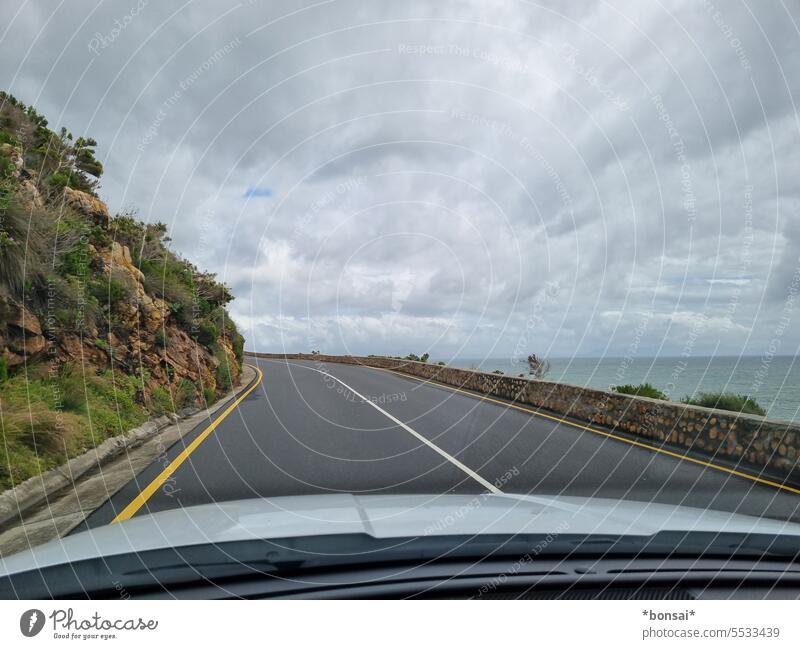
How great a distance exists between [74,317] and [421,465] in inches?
Result: 295

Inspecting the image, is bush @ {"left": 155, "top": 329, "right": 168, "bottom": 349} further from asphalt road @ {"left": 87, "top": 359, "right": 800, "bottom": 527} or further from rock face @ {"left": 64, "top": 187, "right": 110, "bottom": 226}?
rock face @ {"left": 64, "top": 187, "right": 110, "bottom": 226}

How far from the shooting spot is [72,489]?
22.4ft

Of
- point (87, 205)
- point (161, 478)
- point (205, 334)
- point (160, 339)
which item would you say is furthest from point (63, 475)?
point (205, 334)

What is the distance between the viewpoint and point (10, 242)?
9.25 m

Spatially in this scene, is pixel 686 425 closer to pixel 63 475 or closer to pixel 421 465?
pixel 421 465

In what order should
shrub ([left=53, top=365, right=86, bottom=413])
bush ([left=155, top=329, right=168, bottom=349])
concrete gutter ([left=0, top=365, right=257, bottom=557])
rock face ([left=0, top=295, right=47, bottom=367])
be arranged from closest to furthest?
concrete gutter ([left=0, top=365, right=257, bottom=557])
rock face ([left=0, top=295, right=47, bottom=367])
shrub ([left=53, top=365, right=86, bottom=413])
bush ([left=155, top=329, right=168, bottom=349])

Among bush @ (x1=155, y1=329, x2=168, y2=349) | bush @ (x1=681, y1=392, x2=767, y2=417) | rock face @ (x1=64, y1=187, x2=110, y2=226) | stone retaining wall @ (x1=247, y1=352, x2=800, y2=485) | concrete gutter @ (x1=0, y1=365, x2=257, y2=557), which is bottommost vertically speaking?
concrete gutter @ (x1=0, y1=365, x2=257, y2=557)

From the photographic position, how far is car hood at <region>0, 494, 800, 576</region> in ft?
9.27

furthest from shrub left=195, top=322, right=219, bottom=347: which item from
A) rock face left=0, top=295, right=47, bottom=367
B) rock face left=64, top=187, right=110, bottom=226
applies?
rock face left=0, top=295, right=47, bottom=367

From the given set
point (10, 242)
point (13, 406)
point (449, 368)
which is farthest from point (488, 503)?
point (449, 368)

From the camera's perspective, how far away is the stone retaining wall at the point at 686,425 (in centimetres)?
861

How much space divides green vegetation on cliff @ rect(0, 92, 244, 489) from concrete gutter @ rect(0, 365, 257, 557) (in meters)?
0.21

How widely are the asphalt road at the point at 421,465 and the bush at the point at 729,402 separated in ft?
12.2

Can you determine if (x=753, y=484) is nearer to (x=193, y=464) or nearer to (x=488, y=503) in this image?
(x=488, y=503)
